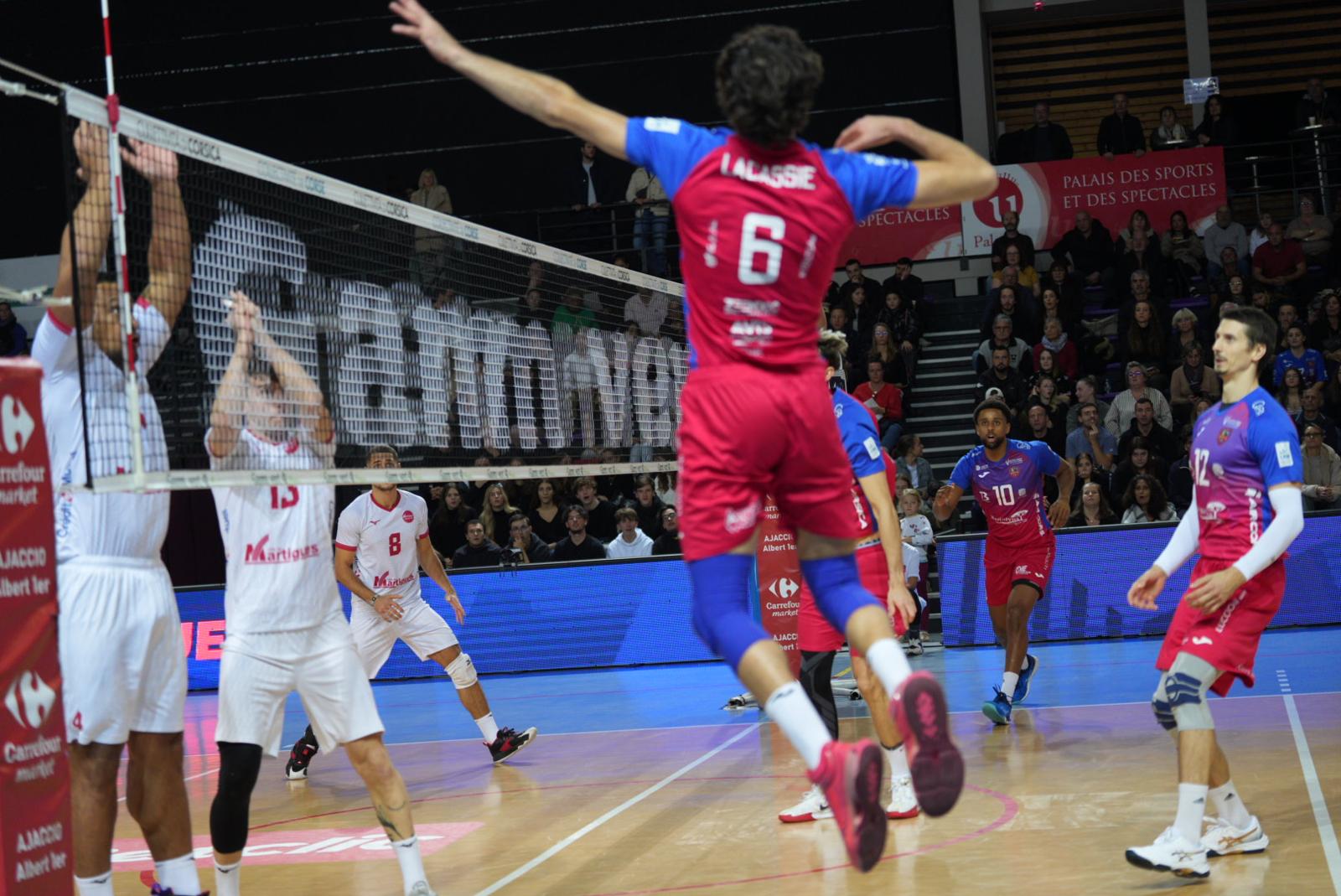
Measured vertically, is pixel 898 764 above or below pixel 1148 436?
below

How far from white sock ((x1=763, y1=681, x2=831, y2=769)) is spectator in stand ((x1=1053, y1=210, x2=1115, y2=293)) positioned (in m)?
15.9

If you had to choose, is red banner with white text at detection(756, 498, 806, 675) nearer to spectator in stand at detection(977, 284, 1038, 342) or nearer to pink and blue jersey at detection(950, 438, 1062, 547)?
pink and blue jersey at detection(950, 438, 1062, 547)

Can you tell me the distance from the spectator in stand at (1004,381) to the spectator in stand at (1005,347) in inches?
18.5

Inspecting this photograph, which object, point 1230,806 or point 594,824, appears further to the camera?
point 594,824

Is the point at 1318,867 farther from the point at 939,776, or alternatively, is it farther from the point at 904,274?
the point at 904,274

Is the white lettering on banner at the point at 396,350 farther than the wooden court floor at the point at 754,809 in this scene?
No

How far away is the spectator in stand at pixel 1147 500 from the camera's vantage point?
14.4 metres

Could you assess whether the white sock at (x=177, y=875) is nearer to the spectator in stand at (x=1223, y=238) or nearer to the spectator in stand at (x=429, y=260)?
the spectator in stand at (x=429, y=260)

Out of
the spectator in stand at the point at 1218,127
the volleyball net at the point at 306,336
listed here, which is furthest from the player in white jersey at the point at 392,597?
the spectator in stand at the point at 1218,127

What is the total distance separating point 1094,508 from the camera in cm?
1452

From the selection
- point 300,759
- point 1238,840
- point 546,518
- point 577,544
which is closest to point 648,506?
point 577,544

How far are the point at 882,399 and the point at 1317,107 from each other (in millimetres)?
7857

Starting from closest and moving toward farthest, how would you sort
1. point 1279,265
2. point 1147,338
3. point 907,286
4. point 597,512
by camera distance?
point 597,512
point 1147,338
point 1279,265
point 907,286

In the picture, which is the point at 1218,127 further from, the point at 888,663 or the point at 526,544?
the point at 888,663
